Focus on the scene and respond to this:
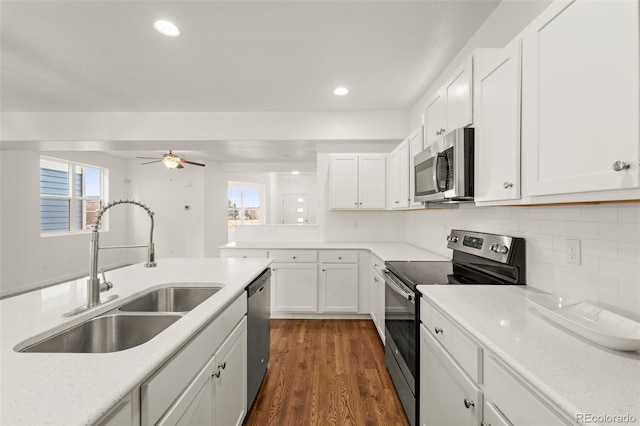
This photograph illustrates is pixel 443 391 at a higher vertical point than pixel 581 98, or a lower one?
lower

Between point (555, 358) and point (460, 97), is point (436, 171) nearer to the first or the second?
point (460, 97)

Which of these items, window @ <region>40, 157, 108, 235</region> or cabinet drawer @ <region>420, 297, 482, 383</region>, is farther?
window @ <region>40, 157, 108, 235</region>

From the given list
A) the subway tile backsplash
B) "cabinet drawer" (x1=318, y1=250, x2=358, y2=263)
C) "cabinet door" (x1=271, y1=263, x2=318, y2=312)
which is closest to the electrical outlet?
the subway tile backsplash

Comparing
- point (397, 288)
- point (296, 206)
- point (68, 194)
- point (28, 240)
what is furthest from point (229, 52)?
point (296, 206)

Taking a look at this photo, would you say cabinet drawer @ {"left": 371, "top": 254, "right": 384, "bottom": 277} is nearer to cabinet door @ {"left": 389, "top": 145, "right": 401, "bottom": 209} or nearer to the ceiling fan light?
cabinet door @ {"left": 389, "top": 145, "right": 401, "bottom": 209}

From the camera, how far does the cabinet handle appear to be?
0.75 metres

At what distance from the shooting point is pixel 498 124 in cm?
131

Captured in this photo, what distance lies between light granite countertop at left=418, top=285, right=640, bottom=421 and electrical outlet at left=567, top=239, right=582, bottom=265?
300 mm

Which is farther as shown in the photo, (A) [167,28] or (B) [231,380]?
(A) [167,28]

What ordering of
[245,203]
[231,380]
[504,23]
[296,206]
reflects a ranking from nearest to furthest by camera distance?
1. [231,380]
2. [504,23]
3. [245,203]
4. [296,206]

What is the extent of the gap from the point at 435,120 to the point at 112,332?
7.69ft

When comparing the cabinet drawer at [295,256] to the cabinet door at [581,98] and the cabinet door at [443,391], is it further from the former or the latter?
the cabinet door at [581,98]

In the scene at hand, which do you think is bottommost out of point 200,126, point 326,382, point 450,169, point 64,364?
point 326,382

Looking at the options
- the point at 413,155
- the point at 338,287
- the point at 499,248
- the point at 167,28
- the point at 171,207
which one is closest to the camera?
the point at 499,248
